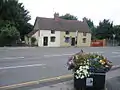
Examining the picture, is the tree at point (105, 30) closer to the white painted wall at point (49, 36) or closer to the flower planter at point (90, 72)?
the white painted wall at point (49, 36)

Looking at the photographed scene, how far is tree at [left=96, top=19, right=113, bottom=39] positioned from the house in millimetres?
9674

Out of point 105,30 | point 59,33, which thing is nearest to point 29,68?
point 59,33

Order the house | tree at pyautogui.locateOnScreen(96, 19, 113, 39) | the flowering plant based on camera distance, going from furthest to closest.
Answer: tree at pyautogui.locateOnScreen(96, 19, 113, 39) < the house < the flowering plant

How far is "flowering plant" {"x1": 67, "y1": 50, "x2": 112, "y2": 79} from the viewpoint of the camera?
634cm

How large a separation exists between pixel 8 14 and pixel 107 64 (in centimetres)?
4797

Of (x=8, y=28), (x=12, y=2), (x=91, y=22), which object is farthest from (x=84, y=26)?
(x=91, y=22)

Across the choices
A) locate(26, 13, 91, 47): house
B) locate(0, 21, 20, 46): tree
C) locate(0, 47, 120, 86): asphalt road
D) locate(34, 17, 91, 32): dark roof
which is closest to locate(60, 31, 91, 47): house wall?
locate(26, 13, 91, 47): house

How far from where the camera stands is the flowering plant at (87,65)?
634cm

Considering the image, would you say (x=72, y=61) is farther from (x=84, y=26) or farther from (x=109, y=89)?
(x=84, y=26)

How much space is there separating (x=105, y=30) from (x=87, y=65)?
68639mm

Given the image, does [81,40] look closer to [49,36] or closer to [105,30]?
[49,36]

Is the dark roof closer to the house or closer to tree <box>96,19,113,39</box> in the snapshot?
the house

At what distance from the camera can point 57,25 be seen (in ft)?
198

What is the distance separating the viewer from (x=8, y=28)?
1821 inches
